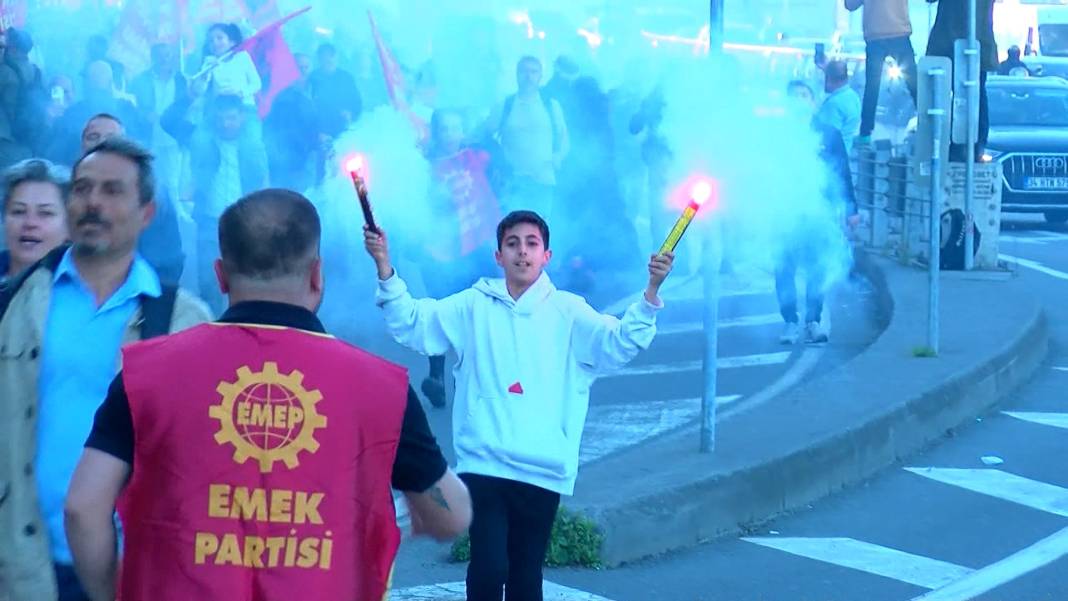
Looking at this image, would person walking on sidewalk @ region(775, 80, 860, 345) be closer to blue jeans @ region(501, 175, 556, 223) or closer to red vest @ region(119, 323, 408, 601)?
blue jeans @ region(501, 175, 556, 223)

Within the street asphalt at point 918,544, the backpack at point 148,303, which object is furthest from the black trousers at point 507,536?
the backpack at point 148,303

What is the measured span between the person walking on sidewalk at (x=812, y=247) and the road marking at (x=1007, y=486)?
3.44 m

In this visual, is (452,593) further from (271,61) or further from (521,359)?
(271,61)

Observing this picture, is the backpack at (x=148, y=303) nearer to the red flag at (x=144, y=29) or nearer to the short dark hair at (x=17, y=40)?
the short dark hair at (x=17, y=40)

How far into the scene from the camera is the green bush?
6574 mm

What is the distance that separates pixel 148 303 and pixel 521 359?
1.84 m

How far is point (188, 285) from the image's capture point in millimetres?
11023

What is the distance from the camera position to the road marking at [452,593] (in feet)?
19.9

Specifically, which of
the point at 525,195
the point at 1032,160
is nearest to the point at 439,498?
the point at 525,195

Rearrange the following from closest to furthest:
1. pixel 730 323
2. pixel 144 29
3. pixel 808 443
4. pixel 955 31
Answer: pixel 808 443
pixel 144 29
pixel 730 323
pixel 955 31

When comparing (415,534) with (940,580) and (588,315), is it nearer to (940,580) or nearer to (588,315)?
(588,315)

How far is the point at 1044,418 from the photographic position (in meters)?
10.0

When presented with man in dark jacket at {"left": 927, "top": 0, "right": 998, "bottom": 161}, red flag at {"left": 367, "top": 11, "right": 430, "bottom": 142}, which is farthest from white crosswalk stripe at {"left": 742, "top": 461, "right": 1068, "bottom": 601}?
man in dark jacket at {"left": 927, "top": 0, "right": 998, "bottom": 161}

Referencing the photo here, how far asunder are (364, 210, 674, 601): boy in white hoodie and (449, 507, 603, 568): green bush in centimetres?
135
